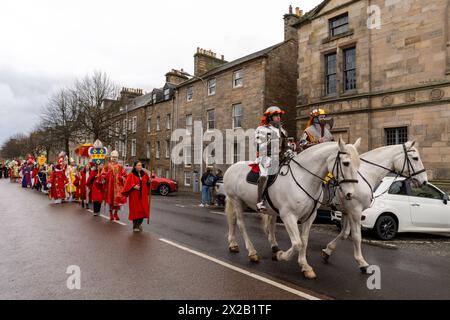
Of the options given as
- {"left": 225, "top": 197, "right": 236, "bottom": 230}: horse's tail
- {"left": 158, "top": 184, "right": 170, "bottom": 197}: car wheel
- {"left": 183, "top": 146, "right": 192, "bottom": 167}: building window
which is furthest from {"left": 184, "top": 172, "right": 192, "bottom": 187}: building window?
{"left": 225, "top": 197, "right": 236, "bottom": 230}: horse's tail

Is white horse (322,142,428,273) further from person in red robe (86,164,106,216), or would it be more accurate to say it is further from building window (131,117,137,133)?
building window (131,117,137,133)

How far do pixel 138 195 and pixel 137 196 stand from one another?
0.04m

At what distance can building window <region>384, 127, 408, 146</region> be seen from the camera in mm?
16380

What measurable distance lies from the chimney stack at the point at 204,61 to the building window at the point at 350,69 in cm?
1653

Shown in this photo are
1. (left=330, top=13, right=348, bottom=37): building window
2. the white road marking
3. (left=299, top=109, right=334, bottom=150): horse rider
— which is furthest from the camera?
(left=330, top=13, right=348, bottom=37): building window

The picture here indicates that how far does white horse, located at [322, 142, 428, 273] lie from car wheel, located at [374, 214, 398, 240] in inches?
87.0

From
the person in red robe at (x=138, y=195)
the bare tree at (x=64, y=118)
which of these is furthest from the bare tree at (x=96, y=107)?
the person in red robe at (x=138, y=195)

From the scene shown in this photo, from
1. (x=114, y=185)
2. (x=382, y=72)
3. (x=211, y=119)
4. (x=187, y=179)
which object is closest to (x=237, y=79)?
(x=211, y=119)

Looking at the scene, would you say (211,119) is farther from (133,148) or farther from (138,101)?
(138,101)

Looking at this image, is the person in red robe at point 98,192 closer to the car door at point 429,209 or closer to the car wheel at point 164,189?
the car door at point 429,209

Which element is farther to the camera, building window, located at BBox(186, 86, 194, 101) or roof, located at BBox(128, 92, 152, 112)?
roof, located at BBox(128, 92, 152, 112)
